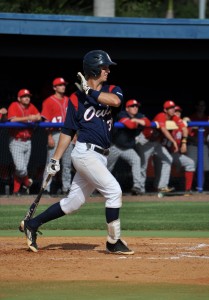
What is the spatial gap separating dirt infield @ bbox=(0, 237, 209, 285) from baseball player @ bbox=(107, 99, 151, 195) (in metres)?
4.88

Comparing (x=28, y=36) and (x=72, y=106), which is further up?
(x=28, y=36)

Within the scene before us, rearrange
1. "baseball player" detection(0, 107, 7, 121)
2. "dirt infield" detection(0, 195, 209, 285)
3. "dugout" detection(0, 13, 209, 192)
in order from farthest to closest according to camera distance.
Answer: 1. "dugout" detection(0, 13, 209, 192)
2. "baseball player" detection(0, 107, 7, 121)
3. "dirt infield" detection(0, 195, 209, 285)

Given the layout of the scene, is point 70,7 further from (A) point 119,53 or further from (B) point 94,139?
(B) point 94,139

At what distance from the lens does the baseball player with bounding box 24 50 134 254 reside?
319 inches

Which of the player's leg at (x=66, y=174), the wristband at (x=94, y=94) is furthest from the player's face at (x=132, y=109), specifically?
the wristband at (x=94, y=94)

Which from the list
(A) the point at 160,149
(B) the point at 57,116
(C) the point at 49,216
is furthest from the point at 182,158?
(C) the point at 49,216

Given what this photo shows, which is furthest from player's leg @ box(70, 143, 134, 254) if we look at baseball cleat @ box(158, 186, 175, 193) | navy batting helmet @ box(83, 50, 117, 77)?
baseball cleat @ box(158, 186, 175, 193)

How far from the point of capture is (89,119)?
8.19 metres

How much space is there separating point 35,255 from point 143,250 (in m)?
1.14

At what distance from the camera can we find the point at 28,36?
16266 millimetres

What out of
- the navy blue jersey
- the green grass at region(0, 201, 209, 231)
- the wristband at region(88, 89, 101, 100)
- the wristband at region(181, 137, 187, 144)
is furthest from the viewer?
the wristband at region(181, 137, 187, 144)

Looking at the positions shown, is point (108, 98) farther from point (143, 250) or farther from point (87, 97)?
Answer: point (143, 250)

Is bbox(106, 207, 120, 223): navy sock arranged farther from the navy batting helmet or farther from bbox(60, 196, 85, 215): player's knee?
the navy batting helmet

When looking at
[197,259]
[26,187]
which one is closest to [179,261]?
[197,259]
